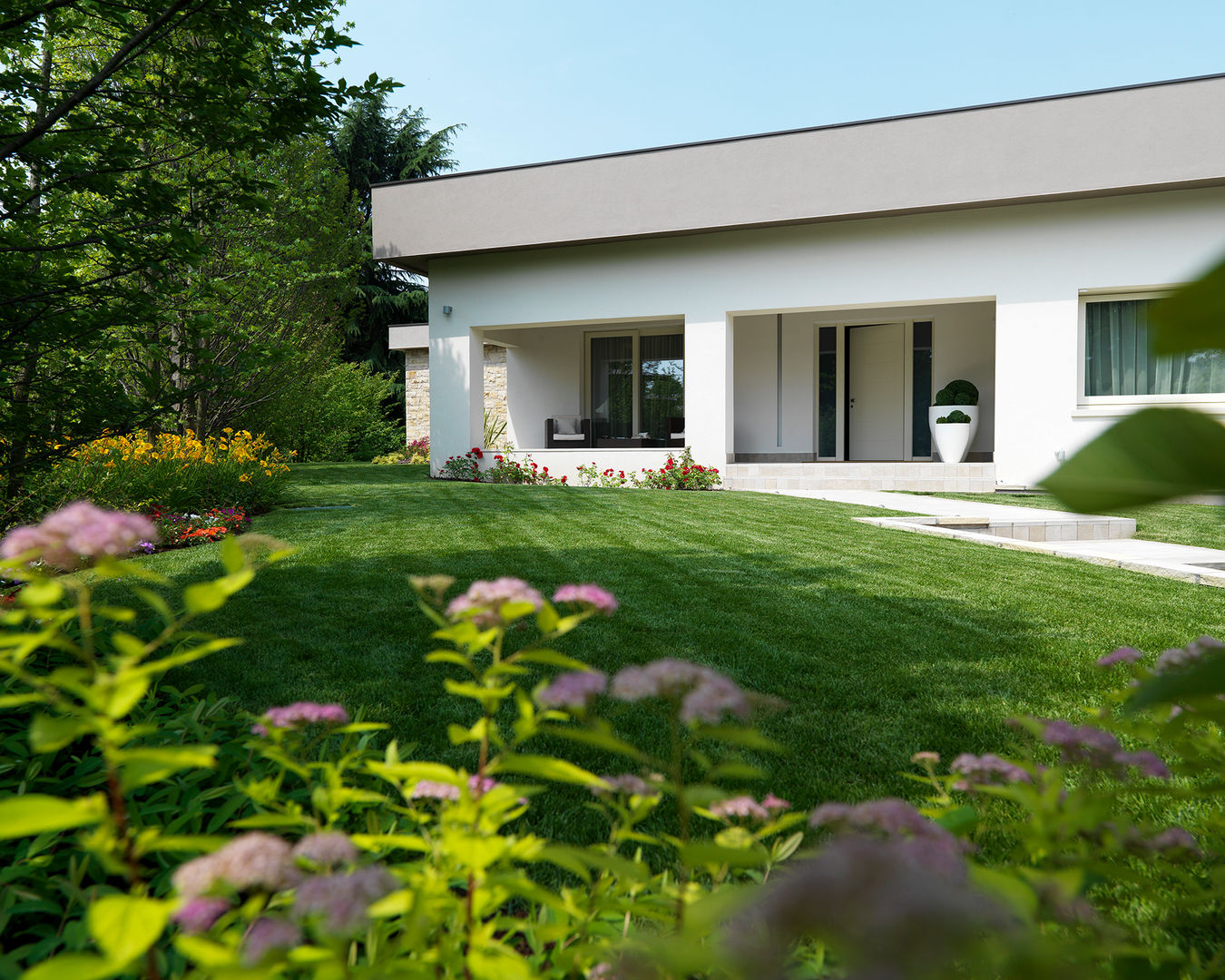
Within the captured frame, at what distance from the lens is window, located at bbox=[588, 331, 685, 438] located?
49.7ft

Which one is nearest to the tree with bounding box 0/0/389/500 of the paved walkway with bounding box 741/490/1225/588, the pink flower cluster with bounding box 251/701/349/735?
the pink flower cluster with bounding box 251/701/349/735

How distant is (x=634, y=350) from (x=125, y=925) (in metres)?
15.1

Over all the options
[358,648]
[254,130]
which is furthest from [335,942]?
[254,130]

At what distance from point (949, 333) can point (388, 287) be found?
1988cm

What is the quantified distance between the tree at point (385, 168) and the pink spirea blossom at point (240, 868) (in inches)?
989

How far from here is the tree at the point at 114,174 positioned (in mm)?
2740

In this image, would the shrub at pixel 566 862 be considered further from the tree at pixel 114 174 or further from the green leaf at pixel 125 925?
the tree at pixel 114 174

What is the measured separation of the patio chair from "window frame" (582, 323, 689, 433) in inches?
17.0

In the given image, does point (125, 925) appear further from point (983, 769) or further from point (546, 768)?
point (983, 769)

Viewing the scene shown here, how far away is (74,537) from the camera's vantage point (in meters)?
0.74

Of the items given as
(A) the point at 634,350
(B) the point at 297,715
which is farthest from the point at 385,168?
(B) the point at 297,715

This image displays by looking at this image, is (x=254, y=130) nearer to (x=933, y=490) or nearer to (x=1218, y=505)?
(x=1218, y=505)

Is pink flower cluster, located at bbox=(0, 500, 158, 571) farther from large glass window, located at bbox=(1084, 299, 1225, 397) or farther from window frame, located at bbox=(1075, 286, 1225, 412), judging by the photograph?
large glass window, located at bbox=(1084, 299, 1225, 397)

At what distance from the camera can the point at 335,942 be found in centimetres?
61
